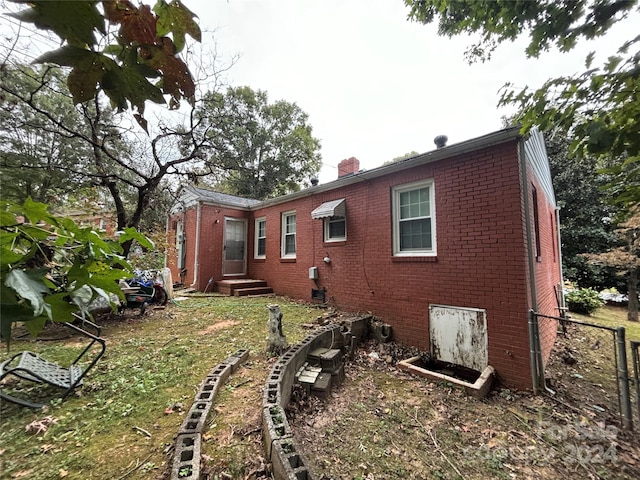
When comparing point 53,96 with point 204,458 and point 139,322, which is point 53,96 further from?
point 204,458

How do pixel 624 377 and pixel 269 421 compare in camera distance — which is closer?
pixel 269 421

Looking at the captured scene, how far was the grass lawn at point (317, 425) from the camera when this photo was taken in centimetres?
198

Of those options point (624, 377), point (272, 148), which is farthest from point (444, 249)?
point (272, 148)

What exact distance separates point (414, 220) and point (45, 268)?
5631 millimetres

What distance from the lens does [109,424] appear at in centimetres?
232

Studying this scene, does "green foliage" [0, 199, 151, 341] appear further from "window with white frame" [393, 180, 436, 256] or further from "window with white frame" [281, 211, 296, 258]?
"window with white frame" [281, 211, 296, 258]

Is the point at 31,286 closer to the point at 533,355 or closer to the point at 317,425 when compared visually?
the point at 317,425

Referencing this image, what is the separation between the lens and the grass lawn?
1.98 metres

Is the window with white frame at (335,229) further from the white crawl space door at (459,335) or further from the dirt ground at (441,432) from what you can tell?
the dirt ground at (441,432)

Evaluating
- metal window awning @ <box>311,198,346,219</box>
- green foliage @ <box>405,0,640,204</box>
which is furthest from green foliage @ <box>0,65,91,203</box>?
green foliage @ <box>405,0,640,204</box>

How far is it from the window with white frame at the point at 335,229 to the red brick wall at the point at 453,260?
0.61ft

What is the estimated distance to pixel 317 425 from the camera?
292cm

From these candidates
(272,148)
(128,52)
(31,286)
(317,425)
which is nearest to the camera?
(31,286)

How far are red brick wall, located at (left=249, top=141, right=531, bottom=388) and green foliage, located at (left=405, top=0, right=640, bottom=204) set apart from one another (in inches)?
62.5
